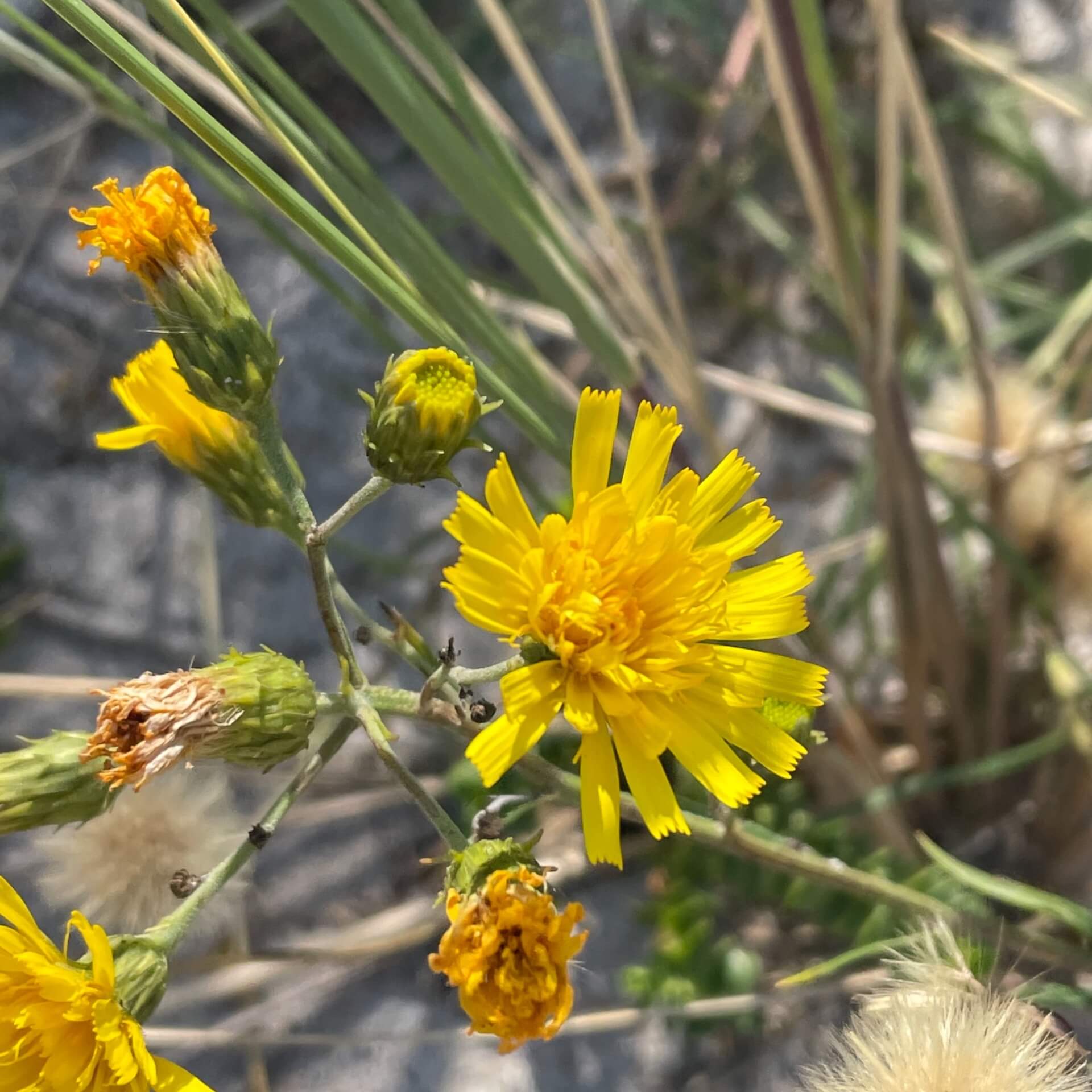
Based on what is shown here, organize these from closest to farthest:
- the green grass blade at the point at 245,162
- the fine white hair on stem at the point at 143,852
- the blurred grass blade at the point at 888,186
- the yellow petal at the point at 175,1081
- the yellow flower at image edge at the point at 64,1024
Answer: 1. the green grass blade at the point at 245,162
2. the yellow flower at image edge at the point at 64,1024
3. the yellow petal at the point at 175,1081
4. the blurred grass blade at the point at 888,186
5. the fine white hair on stem at the point at 143,852

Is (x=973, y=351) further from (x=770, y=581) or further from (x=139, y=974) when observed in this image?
(x=139, y=974)

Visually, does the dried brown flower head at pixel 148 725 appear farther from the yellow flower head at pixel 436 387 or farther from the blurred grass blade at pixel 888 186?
the blurred grass blade at pixel 888 186

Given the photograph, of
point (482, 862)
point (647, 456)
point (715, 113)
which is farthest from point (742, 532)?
point (715, 113)

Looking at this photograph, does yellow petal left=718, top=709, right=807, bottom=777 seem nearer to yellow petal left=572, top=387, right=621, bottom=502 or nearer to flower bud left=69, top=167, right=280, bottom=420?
yellow petal left=572, top=387, right=621, bottom=502

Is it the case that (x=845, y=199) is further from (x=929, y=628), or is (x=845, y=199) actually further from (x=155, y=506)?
(x=155, y=506)

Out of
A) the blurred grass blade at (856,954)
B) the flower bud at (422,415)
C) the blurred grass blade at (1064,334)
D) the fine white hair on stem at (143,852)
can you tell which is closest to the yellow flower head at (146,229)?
the flower bud at (422,415)

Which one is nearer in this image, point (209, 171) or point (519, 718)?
point (519, 718)
